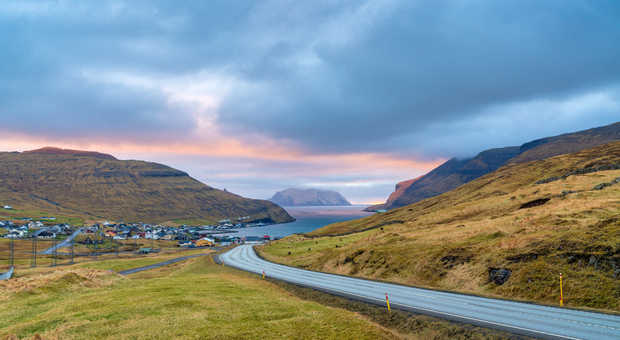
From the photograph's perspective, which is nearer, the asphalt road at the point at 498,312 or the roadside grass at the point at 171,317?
the roadside grass at the point at 171,317

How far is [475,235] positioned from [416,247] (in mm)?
9887

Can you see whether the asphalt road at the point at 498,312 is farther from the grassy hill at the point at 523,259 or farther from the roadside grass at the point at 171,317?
the roadside grass at the point at 171,317

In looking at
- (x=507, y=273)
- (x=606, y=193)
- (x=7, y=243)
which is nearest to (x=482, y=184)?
(x=606, y=193)

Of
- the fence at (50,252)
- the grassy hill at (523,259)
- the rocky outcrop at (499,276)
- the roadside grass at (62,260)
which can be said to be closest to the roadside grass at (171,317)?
the rocky outcrop at (499,276)

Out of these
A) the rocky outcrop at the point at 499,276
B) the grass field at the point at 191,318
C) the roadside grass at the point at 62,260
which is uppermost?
the grass field at the point at 191,318

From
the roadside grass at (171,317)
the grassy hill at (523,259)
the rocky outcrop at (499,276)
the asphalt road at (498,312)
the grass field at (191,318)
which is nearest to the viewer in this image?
the roadside grass at (171,317)

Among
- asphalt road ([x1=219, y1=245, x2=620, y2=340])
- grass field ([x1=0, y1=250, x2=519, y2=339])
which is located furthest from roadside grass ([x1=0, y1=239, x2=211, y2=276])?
asphalt road ([x1=219, y1=245, x2=620, y2=340])

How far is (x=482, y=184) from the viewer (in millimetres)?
166250

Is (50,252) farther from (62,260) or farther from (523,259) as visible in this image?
(523,259)

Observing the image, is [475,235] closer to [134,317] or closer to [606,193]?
[606,193]

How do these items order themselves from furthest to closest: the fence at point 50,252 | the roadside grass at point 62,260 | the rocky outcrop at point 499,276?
the fence at point 50,252 < the roadside grass at point 62,260 < the rocky outcrop at point 499,276

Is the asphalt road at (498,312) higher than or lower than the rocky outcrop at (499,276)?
lower

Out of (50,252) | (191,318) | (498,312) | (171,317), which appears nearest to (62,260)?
(50,252)

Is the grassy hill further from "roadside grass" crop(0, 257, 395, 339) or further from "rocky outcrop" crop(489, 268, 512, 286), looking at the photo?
"roadside grass" crop(0, 257, 395, 339)
